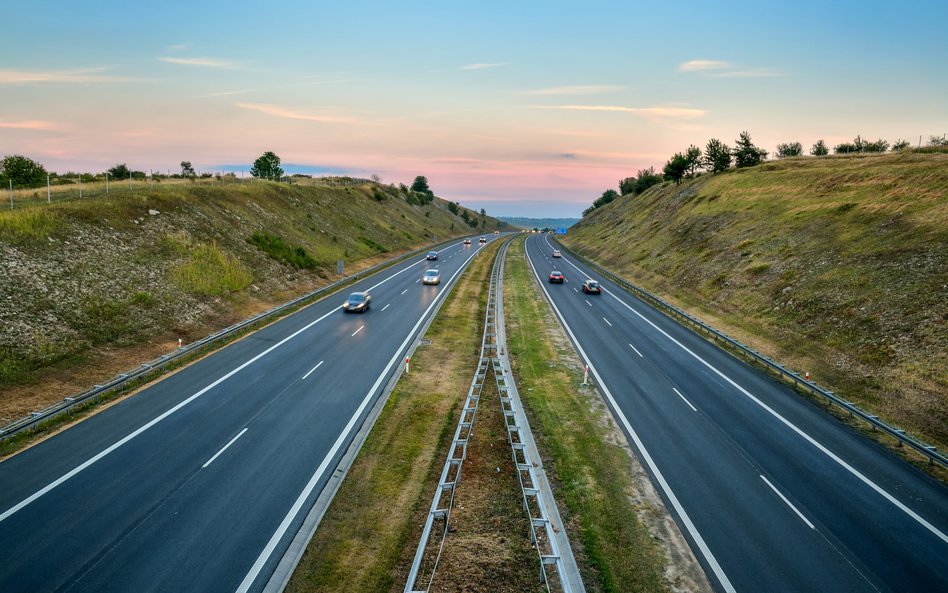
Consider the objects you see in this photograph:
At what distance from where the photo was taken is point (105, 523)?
444 inches

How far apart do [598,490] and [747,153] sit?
85.2m

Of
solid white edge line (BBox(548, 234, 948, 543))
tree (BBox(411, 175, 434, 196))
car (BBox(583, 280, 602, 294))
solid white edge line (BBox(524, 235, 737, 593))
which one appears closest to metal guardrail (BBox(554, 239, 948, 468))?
solid white edge line (BBox(548, 234, 948, 543))

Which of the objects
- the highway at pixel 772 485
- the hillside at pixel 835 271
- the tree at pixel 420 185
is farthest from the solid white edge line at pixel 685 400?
the tree at pixel 420 185

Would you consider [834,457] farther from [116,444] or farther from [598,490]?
[116,444]

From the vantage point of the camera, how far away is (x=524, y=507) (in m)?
12.2

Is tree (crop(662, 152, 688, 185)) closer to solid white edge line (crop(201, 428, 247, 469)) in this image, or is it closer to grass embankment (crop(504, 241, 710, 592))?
grass embankment (crop(504, 241, 710, 592))

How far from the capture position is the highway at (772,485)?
1052 centimetres

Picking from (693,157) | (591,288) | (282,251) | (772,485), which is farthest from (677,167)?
(772,485)

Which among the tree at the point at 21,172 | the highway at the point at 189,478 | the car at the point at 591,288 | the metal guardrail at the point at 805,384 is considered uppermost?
the tree at the point at 21,172

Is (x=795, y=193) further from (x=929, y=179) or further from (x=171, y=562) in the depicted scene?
(x=171, y=562)

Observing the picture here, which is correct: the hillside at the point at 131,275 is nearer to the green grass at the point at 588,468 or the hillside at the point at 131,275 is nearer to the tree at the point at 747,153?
the green grass at the point at 588,468

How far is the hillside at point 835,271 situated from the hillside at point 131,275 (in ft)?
108

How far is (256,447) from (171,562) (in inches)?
194

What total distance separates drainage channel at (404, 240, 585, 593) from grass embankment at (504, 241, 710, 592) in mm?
389
